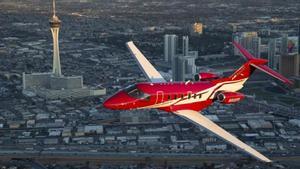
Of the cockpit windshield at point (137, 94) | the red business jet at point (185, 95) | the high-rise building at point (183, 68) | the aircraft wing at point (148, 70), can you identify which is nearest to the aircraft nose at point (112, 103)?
the red business jet at point (185, 95)

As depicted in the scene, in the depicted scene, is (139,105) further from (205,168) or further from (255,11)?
(255,11)

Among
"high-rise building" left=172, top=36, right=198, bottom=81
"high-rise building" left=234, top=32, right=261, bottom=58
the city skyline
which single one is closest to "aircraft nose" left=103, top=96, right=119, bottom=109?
the city skyline

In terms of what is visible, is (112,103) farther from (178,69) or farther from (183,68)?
(178,69)

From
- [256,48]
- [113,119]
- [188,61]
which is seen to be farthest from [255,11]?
[113,119]

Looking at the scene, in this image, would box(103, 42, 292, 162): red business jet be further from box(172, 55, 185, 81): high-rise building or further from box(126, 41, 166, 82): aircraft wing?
box(172, 55, 185, 81): high-rise building

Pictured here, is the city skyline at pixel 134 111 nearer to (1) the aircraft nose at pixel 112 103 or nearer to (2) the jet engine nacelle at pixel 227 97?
(2) the jet engine nacelle at pixel 227 97

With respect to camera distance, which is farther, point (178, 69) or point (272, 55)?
point (272, 55)

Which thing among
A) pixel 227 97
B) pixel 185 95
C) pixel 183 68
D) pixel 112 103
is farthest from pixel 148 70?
pixel 183 68

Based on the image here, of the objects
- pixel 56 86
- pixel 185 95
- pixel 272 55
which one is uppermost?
pixel 272 55
